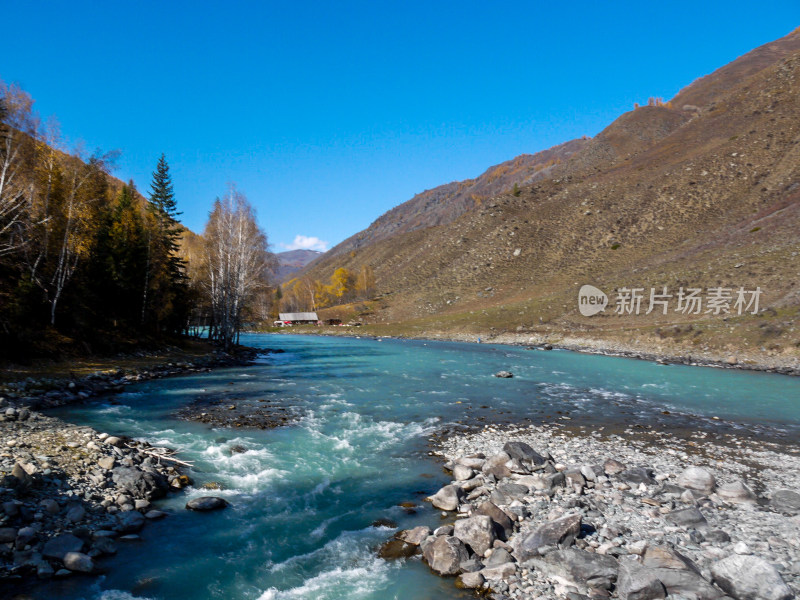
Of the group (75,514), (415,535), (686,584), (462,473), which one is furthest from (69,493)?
(686,584)

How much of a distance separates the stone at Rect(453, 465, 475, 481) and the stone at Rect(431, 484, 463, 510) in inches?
41.5

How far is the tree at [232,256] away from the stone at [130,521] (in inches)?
1288

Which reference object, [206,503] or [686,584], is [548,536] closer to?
[686,584]

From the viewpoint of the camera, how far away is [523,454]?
1263 centimetres

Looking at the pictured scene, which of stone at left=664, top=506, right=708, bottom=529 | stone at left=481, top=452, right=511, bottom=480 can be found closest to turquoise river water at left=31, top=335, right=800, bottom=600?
stone at left=481, top=452, right=511, bottom=480

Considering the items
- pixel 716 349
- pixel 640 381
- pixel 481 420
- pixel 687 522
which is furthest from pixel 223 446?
pixel 716 349

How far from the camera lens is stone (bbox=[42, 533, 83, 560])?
7672mm

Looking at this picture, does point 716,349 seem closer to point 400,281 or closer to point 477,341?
point 477,341

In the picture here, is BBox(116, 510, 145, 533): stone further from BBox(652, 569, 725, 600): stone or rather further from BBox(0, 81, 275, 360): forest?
BBox(0, 81, 275, 360): forest

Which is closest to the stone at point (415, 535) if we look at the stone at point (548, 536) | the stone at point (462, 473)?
the stone at point (548, 536)

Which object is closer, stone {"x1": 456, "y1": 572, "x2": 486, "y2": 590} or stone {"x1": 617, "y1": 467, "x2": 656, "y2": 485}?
stone {"x1": 456, "y1": 572, "x2": 486, "y2": 590}

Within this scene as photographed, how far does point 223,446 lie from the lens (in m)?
14.4

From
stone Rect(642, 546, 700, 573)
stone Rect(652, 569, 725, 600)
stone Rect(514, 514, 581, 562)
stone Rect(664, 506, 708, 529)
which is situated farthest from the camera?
stone Rect(664, 506, 708, 529)

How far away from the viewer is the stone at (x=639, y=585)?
6.64 m
